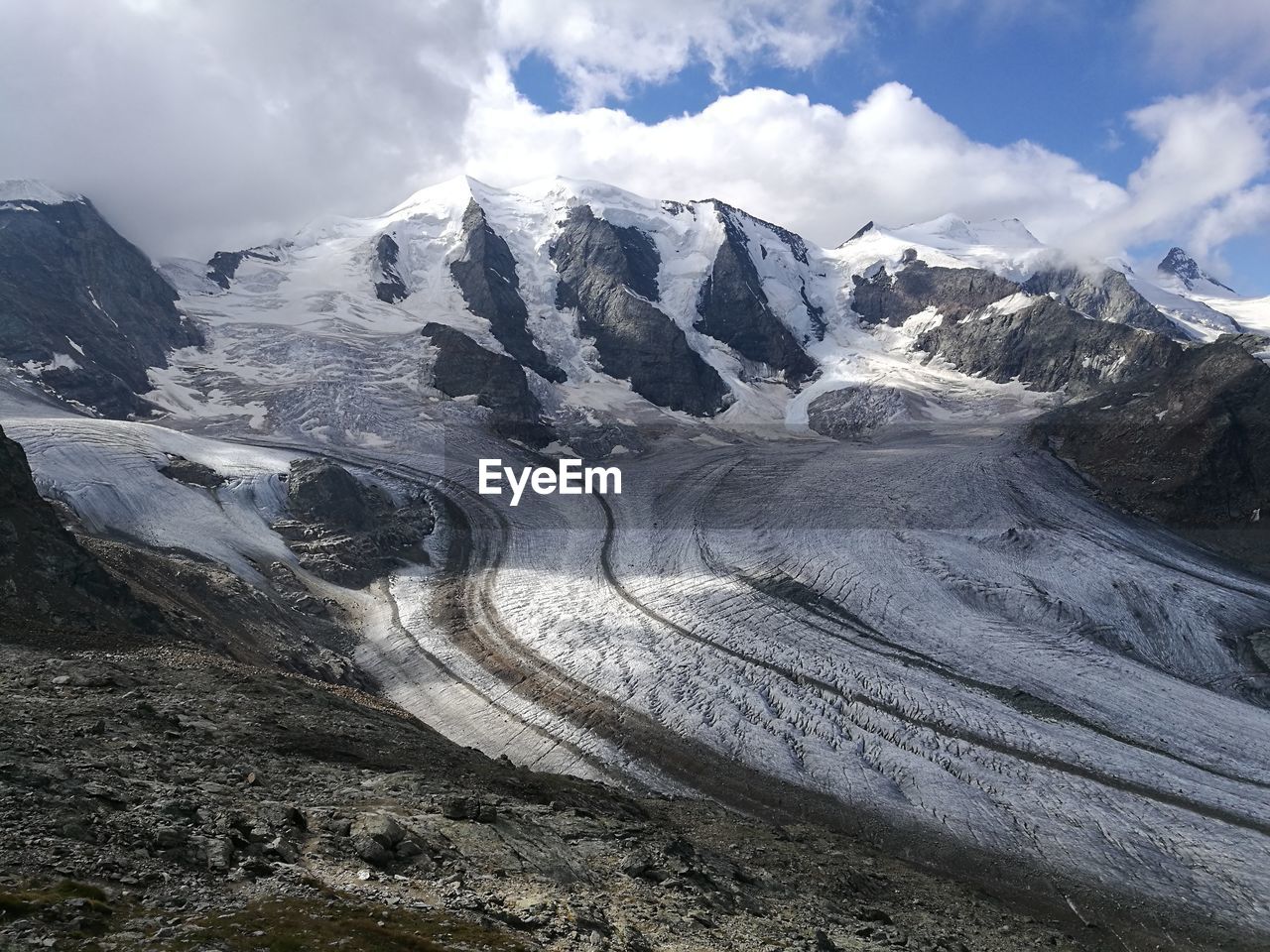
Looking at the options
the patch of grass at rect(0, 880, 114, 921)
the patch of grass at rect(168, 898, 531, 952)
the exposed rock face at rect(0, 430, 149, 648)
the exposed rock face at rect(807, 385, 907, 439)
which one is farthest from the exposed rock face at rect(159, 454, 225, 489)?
the exposed rock face at rect(807, 385, 907, 439)

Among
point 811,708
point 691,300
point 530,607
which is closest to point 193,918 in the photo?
point 811,708

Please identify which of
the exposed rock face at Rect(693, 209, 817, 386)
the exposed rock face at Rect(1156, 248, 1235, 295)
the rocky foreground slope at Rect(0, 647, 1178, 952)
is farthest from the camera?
the exposed rock face at Rect(1156, 248, 1235, 295)

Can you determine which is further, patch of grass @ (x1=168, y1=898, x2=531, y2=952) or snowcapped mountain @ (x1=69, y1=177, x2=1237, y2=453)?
snowcapped mountain @ (x1=69, y1=177, x2=1237, y2=453)

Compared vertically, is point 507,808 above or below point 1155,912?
above

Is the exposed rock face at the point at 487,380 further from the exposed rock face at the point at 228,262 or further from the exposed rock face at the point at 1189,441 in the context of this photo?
the exposed rock face at the point at 1189,441

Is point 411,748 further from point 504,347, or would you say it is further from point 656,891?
point 504,347

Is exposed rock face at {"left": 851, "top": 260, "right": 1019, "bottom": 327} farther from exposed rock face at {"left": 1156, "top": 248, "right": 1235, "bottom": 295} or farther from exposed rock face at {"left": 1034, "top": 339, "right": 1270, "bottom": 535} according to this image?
exposed rock face at {"left": 1156, "top": 248, "right": 1235, "bottom": 295}

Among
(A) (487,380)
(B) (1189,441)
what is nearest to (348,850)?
(B) (1189,441)

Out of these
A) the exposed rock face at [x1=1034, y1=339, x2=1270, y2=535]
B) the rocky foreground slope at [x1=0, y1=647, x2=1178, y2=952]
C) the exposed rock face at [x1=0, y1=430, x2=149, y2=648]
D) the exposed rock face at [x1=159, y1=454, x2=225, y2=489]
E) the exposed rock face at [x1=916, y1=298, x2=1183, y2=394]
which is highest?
the exposed rock face at [x1=916, y1=298, x2=1183, y2=394]
